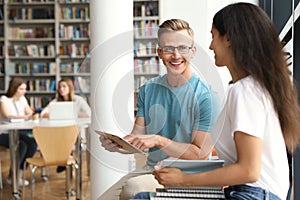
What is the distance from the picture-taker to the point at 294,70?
6.89ft

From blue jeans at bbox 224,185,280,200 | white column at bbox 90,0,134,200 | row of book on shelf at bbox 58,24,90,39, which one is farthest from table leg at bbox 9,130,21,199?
row of book on shelf at bbox 58,24,90,39

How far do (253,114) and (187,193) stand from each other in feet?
1.21

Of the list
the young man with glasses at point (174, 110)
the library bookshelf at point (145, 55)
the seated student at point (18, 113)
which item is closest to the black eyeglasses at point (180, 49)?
the young man with glasses at point (174, 110)

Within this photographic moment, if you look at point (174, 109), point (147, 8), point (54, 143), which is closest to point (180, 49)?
point (174, 109)

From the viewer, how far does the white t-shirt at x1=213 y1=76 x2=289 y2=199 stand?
1.48m

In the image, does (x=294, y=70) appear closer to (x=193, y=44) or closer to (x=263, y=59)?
(x=193, y=44)

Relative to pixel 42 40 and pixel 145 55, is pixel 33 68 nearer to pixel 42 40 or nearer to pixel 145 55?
pixel 42 40

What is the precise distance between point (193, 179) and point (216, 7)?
416 cm

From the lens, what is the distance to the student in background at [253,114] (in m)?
1.47

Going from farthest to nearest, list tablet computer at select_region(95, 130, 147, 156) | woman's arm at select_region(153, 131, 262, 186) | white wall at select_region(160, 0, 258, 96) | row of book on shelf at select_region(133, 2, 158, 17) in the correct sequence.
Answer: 1. row of book on shelf at select_region(133, 2, 158, 17)
2. white wall at select_region(160, 0, 258, 96)
3. tablet computer at select_region(95, 130, 147, 156)
4. woman's arm at select_region(153, 131, 262, 186)

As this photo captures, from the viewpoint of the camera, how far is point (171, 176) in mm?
1604

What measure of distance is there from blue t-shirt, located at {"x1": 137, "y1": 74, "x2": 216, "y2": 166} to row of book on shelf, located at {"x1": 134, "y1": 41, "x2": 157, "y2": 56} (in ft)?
0.46

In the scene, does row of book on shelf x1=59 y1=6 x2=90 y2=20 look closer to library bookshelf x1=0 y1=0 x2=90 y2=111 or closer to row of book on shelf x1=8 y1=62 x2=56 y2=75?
library bookshelf x1=0 y1=0 x2=90 y2=111

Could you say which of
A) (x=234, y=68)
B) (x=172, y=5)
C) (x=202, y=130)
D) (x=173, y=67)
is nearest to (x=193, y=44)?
(x=173, y=67)
